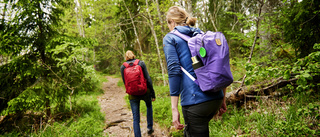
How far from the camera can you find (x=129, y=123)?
17.4ft

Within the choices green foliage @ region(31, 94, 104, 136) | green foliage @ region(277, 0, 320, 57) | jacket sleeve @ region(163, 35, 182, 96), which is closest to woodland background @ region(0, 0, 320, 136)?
green foliage @ region(277, 0, 320, 57)

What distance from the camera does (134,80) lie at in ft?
11.8

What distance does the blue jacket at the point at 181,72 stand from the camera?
5.26 ft

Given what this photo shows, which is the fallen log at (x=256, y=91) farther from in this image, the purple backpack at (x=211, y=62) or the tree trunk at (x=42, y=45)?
the tree trunk at (x=42, y=45)

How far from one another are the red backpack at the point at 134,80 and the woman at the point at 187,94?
1963 millimetres

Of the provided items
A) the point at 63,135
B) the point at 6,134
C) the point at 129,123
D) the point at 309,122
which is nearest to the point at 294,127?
the point at 309,122

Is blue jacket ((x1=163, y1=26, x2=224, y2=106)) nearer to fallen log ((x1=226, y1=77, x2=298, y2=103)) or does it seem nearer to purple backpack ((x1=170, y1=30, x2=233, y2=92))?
purple backpack ((x1=170, y1=30, x2=233, y2=92))

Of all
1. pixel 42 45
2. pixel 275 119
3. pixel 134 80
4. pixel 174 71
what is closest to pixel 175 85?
pixel 174 71

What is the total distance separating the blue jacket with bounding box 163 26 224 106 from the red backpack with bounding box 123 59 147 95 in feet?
6.44

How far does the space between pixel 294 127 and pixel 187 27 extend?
253 cm

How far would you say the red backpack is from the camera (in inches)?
141

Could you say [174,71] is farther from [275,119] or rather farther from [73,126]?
[73,126]

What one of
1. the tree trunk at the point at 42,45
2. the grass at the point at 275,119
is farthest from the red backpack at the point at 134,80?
the tree trunk at the point at 42,45

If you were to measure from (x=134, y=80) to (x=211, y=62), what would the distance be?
→ 239 centimetres
